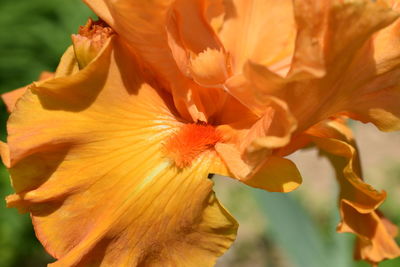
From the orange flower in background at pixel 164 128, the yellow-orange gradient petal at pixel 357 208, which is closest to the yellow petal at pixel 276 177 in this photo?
the orange flower in background at pixel 164 128

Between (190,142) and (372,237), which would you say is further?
(372,237)

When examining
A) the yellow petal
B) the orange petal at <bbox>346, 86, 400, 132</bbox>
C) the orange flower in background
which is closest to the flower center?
the orange flower in background

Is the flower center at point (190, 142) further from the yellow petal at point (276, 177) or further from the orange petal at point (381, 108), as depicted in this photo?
the orange petal at point (381, 108)

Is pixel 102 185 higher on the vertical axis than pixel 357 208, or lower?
higher

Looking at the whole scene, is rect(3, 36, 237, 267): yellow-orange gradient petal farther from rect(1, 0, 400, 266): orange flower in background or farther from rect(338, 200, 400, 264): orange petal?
rect(338, 200, 400, 264): orange petal

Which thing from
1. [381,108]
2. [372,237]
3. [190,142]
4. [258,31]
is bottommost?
[372,237]

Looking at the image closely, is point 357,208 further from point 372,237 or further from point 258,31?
point 258,31

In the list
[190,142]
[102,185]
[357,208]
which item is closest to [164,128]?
[190,142]

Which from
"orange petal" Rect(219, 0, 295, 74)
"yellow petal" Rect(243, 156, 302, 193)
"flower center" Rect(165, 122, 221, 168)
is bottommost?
"yellow petal" Rect(243, 156, 302, 193)
